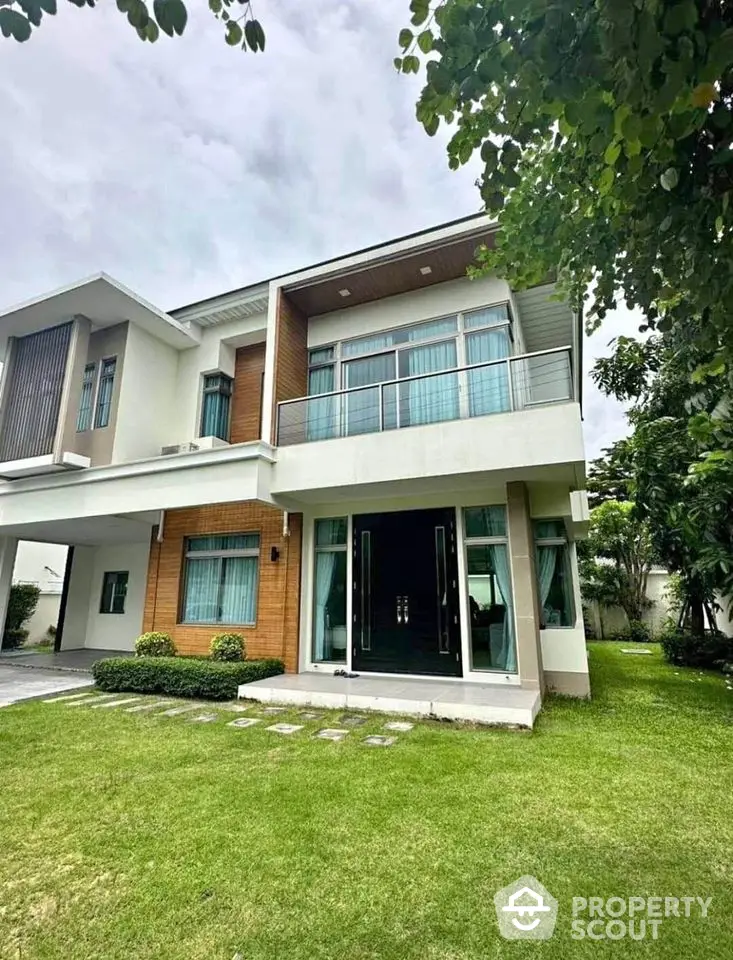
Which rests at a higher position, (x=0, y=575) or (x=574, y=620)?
(x=0, y=575)

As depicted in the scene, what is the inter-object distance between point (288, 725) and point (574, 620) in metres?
4.66

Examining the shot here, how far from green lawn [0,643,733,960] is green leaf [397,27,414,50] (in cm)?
404

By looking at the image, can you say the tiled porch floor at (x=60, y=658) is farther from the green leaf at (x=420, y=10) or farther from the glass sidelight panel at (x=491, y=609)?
the green leaf at (x=420, y=10)

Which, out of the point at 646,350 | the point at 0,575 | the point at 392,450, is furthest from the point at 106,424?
the point at 646,350

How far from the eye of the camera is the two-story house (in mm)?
7543

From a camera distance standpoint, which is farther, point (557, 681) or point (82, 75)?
point (557, 681)

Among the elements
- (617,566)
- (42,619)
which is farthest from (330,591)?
(617,566)

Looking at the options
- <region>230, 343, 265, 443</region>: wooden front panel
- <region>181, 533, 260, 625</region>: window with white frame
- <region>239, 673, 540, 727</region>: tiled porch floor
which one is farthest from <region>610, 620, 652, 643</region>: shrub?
<region>230, 343, 265, 443</region>: wooden front panel

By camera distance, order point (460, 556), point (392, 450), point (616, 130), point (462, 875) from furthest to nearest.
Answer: point (460, 556) < point (392, 450) < point (462, 875) < point (616, 130)

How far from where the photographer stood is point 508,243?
3158 millimetres

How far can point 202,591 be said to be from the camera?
9.90 metres

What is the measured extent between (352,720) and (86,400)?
28.0 ft

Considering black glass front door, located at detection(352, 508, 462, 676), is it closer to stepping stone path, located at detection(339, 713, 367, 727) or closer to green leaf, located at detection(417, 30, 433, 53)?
stepping stone path, located at detection(339, 713, 367, 727)

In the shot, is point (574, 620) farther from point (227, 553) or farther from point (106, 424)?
point (106, 424)
